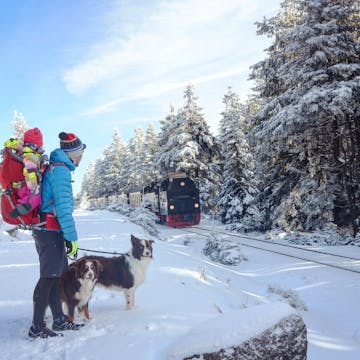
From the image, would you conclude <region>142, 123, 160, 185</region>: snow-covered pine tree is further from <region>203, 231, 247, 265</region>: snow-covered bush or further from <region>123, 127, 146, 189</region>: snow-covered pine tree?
<region>203, 231, 247, 265</region>: snow-covered bush

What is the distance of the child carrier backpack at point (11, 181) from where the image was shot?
13.2 ft

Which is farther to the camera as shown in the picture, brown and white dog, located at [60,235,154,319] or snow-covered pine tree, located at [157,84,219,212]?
snow-covered pine tree, located at [157,84,219,212]

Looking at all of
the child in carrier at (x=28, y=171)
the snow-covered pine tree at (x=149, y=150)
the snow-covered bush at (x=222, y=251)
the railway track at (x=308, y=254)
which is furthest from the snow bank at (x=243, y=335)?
the snow-covered pine tree at (x=149, y=150)

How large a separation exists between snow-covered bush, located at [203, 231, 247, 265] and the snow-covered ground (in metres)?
1.02

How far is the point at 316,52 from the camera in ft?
48.6

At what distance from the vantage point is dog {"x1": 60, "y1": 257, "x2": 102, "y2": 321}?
4496 mm

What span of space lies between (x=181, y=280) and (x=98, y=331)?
3442 mm

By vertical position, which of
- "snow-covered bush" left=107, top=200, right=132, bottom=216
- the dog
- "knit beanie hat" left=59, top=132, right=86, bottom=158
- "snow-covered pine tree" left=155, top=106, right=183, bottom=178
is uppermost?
"snow-covered pine tree" left=155, top=106, right=183, bottom=178

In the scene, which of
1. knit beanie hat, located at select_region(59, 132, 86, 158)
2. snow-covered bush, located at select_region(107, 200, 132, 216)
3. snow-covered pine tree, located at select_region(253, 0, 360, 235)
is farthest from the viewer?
snow-covered bush, located at select_region(107, 200, 132, 216)

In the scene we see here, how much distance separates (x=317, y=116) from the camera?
48.1ft

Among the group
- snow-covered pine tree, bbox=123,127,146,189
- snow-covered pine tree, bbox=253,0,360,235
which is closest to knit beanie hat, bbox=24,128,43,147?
snow-covered pine tree, bbox=253,0,360,235

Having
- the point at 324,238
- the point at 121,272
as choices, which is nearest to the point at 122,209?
the point at 324,238

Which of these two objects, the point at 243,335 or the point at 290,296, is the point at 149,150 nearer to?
the point at 290,296

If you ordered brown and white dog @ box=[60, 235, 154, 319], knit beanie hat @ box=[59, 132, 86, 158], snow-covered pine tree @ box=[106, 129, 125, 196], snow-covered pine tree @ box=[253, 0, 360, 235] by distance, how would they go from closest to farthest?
knit beanie hat @ box=[59, 132, 86, 158]
brown and white dog @ box=[60, 235, 154, 319]
snow-covered pine tree @ box=[253, 0, 360, 235]
snow-covered pine tree @ box=[106, 129, 125, 196]
